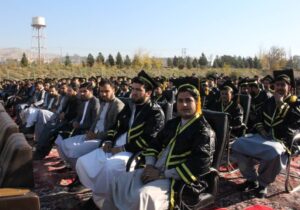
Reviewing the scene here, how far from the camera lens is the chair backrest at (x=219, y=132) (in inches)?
171

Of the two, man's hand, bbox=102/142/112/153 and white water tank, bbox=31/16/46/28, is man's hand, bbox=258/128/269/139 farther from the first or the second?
white water tank, bbox=31/16/46/28

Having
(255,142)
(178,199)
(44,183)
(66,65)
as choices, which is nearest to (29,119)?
(44,183)

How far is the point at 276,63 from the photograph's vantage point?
236ft

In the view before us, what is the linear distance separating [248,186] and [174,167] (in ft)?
7.44

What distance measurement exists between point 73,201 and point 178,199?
207 cm

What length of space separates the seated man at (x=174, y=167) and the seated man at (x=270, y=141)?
169cm

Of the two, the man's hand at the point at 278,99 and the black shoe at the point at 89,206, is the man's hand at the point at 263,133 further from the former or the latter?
the black shoe at the point at 89,206

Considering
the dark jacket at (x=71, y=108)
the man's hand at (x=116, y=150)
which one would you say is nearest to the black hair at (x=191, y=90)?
the man's hand at (x=116, y=150)

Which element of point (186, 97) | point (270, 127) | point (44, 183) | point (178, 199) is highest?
point (186, 97)

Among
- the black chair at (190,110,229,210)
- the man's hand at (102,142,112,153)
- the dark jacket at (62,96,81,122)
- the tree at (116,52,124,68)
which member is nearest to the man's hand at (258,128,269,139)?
the black chair at (190,110,229,210)

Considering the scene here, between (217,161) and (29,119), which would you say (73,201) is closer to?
(217,161)

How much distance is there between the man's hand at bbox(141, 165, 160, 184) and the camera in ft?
13.1

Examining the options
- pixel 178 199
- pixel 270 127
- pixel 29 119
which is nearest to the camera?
pixel 178 199

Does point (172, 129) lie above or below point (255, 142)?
above
